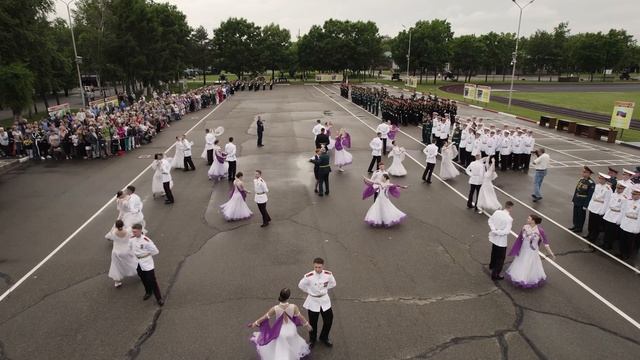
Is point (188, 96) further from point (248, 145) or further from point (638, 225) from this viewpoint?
point (638, 225)

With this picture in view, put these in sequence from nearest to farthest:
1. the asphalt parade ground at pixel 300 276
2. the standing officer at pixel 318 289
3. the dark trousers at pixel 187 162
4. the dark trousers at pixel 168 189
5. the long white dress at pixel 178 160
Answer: the standing officer at pixel 318 289
the asphalt parade ground at pixel 300 276
the dark trousers at pixel 168 189
the dark trousers at pixel 187 162
the long white dress at pixel 178 160

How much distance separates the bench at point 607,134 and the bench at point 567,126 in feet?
5.78

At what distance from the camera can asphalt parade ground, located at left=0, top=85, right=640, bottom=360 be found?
706 cm

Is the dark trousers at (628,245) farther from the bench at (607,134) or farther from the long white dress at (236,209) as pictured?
the bench at (607,134)

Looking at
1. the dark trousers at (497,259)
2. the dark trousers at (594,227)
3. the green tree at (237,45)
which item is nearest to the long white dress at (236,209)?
the dark trousers at (497,259)

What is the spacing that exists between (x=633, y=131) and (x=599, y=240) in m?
22.1

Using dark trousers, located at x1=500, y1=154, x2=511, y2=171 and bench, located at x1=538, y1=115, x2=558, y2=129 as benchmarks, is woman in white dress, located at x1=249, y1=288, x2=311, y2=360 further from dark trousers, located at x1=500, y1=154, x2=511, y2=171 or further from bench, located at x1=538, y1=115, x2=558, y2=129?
bench, located at x1=538, y1=115, x2=558, y2=129

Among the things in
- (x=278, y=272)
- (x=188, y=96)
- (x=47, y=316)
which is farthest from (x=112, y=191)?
(x=188, y=96)

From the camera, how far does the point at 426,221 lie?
40.5 feet

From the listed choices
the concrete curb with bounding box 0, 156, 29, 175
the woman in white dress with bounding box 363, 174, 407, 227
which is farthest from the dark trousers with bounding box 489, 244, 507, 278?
the concrete curb with bounding box 0, 156, 29, 175

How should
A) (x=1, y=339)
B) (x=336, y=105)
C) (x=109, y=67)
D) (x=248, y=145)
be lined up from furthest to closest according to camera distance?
1. (x=109, y=67)
2. (x=336, y=105)
3. (x=248, y=145)
4. (x=1, y=339)

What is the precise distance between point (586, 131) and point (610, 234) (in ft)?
63.3

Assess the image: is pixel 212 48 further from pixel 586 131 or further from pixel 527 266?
pixel 527 266

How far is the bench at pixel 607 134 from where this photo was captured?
23916mm
